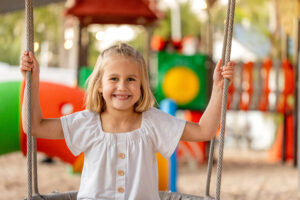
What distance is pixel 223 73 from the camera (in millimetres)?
1722

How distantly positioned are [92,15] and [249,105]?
8.03ft

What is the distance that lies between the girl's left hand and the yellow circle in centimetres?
450

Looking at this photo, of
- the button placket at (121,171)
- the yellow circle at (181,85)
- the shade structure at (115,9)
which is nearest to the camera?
the button placket at (121,171)

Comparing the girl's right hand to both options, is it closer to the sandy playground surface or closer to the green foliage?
the sandy playground surface

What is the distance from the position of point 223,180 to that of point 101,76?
3655 mm

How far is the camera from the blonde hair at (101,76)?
1894 millimetres

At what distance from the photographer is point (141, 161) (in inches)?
72.4

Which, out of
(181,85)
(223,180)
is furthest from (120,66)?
(181,85)

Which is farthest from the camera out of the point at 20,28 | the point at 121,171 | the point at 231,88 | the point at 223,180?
the point at 20,28

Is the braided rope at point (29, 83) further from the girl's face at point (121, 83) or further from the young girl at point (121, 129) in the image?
the girl's face at point (121, 83)

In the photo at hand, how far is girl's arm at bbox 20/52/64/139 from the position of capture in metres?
1.70

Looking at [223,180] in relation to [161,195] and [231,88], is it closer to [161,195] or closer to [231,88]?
[231,88]

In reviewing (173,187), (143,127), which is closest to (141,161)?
(143,127)

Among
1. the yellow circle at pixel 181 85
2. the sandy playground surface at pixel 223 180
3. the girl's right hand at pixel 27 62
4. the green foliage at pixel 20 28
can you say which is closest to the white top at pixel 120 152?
the girl's right hand at pixel 27 62
